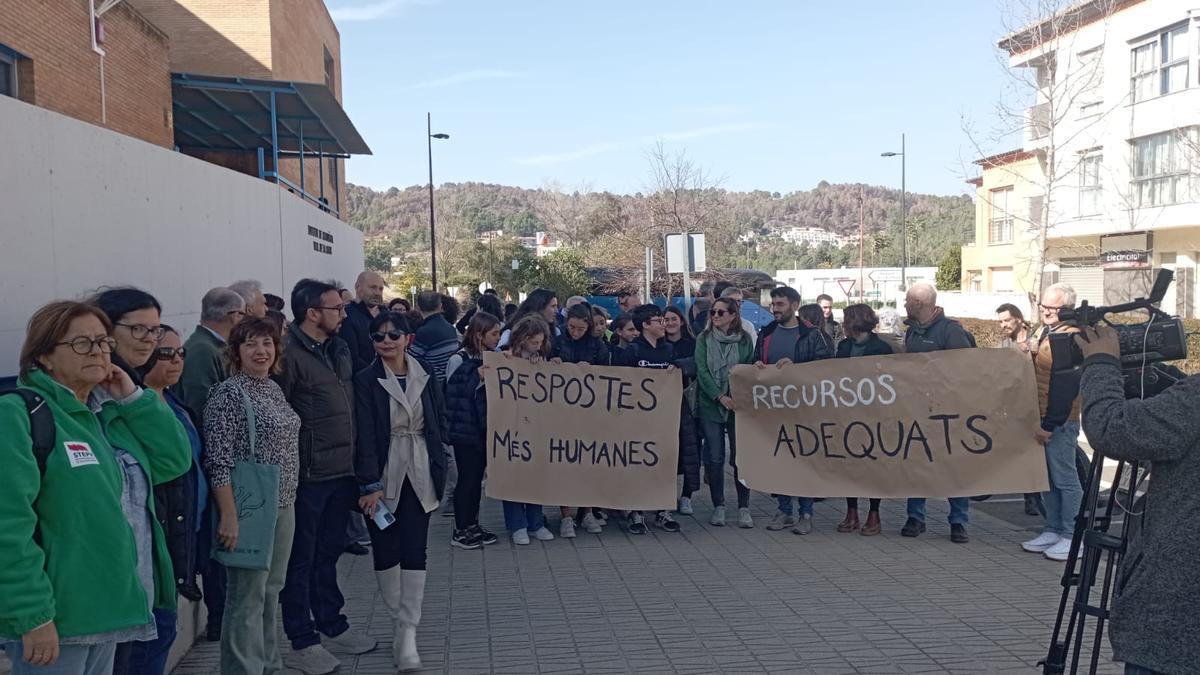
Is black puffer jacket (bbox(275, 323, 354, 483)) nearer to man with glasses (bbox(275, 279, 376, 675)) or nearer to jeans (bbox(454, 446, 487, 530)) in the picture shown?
man with glasses (bbox(275, 279, 376, 675))

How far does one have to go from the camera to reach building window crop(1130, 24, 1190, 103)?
2956cm

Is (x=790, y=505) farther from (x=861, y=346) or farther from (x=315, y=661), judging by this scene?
A: (x=315, y=661)

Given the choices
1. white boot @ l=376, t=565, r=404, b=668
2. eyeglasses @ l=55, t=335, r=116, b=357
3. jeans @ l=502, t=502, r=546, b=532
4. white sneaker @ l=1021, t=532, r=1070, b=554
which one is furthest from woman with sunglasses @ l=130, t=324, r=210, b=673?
white sneaker @ l=1021, t=532, r=1070, b=554

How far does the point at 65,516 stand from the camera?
10.0 ft

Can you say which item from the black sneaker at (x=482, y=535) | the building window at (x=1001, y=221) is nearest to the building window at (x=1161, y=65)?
the building window at (x=1001, y=221)

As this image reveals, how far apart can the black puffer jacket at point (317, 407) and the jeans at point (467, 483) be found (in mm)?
2677

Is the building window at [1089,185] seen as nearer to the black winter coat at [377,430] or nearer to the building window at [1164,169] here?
the building window at [1164,169]

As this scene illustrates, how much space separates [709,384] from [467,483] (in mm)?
2276

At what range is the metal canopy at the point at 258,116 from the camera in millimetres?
19094

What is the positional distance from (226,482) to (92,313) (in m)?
1.46

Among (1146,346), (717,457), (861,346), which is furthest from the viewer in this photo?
(717,457)

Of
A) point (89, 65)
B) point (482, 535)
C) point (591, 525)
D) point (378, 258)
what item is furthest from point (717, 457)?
point (378, 258)

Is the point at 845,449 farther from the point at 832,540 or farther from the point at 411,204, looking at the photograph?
the point at 411,204

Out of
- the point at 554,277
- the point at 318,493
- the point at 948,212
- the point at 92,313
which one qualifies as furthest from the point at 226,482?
the point at 948,212
